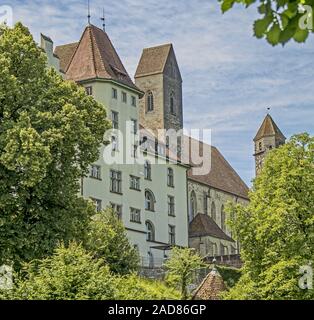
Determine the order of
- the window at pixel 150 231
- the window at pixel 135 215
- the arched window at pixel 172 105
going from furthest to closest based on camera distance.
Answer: the arched window at pixel 172 105 → the window at pixel 150 231 → the window at pixel 135 215

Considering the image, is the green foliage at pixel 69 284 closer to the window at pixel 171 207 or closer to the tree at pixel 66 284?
the tree at pixel 66 284

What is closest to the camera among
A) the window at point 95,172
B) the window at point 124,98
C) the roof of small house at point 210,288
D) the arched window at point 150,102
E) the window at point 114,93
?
the roof of small house at point 210,288

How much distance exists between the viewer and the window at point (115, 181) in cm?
5591

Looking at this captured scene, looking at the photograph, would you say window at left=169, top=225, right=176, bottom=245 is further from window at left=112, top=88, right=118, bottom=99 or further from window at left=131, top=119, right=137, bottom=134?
window at left=112, top=88, right=118, bottom=99

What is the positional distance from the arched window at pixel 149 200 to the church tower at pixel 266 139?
112ft

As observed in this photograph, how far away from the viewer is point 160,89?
82.1 meters

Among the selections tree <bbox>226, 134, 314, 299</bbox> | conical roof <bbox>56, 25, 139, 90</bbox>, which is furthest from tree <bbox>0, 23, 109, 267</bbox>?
conical roof <bbox>56, 25, 139, 90</bbox>

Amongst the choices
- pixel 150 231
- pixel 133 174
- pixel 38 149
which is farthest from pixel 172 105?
pixel 38 149

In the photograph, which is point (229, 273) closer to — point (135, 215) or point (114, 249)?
point (135, 215)

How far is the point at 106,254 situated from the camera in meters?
39.5

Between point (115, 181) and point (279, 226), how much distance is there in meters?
25.7

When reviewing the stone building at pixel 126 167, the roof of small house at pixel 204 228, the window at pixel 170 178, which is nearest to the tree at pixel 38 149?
the stone building at pixel 126 167
